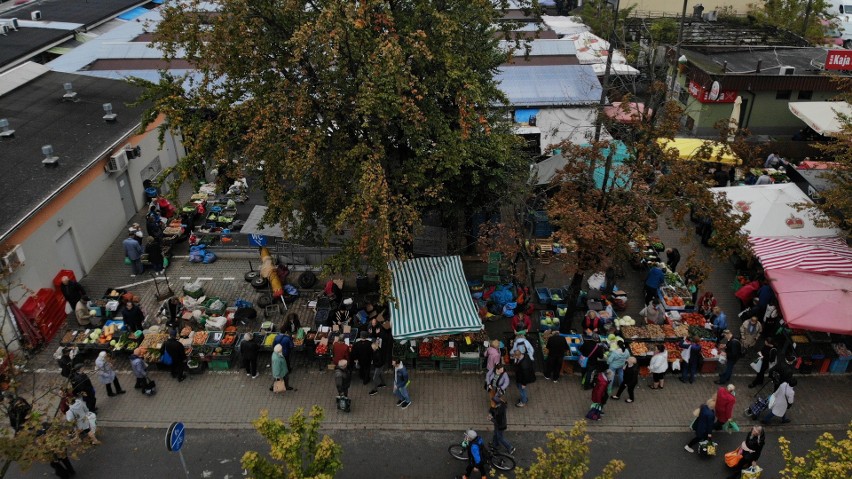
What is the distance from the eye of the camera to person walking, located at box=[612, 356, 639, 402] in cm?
1293

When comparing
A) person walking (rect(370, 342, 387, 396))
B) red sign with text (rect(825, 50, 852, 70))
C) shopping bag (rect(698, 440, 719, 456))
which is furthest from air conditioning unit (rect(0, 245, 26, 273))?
red sign with text (rect(825, 50, 852, 70))

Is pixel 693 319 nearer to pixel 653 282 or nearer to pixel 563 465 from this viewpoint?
pixel 653 282

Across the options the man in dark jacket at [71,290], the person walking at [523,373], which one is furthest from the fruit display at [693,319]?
the man in dark jacket at [71,290]

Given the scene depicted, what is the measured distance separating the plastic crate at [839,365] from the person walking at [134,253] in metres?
19.0

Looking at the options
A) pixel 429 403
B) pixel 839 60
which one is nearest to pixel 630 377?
pixel 429 403

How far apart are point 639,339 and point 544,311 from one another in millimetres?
2586

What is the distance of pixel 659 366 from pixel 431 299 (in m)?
5.41

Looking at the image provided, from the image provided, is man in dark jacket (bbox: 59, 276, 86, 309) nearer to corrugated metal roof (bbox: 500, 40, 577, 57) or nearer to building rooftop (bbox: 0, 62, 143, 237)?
building rooftop (bbox: 0, 62, 143, 237)

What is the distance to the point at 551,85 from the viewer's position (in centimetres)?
2603

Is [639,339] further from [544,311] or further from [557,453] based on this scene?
[557,453]

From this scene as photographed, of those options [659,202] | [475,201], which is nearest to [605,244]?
[659,202]

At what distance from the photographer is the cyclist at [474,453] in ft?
36.0

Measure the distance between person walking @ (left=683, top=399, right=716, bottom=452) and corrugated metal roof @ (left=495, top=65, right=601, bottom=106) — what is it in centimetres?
1553

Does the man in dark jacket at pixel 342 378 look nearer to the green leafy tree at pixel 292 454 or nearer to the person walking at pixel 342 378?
the person walking at pixel 342 378
